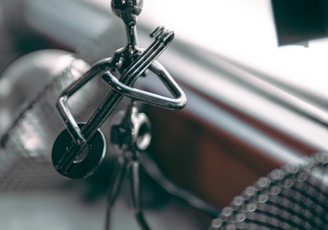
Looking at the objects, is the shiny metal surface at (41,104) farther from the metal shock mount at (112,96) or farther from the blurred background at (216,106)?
the metal shock mount at (112,96)

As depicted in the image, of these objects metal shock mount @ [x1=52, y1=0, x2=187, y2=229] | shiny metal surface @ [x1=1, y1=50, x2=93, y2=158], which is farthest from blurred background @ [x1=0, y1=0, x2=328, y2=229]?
metal shock mount @ [x1=52, y1=0, x2=187, y2=229]

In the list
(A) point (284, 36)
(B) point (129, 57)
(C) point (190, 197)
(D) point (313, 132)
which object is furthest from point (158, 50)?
(C) point (190, 197)

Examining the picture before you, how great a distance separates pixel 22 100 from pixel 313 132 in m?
0.43

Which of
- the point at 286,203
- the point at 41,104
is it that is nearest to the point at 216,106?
the point at 41,104

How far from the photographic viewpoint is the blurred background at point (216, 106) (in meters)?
0.83

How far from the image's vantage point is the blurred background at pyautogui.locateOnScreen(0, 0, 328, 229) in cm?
83

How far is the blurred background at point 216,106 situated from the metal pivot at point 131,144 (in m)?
0.09

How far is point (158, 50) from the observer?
19.5 inches

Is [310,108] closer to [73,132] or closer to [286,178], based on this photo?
[286,178]

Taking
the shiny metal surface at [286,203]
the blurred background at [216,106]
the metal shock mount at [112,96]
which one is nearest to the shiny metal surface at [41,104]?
the blurred background at [216,106]

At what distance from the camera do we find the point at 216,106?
38.6 inches

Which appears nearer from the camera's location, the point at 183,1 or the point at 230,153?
the point at 230,153

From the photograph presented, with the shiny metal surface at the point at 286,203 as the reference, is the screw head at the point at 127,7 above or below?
above

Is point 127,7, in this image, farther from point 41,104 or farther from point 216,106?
point 216,106
